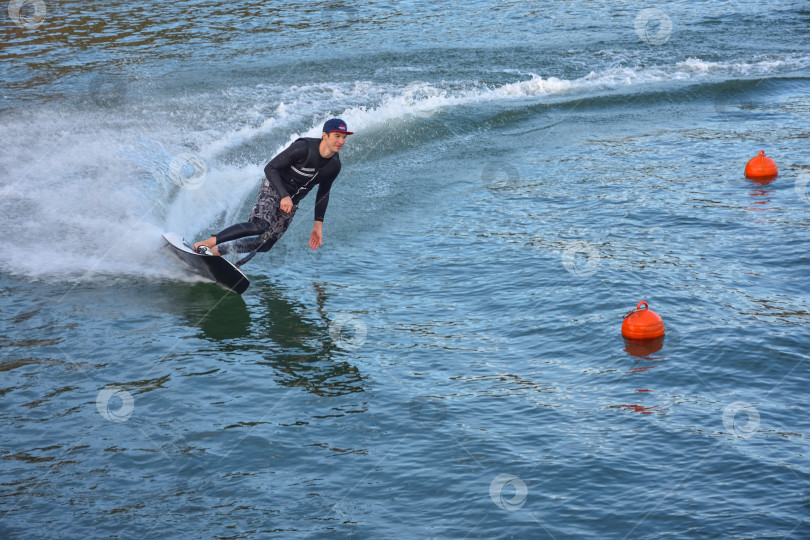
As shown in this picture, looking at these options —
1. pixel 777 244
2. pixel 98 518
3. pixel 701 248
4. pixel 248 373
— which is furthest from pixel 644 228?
pixel 98 518

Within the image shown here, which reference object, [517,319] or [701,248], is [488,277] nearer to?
[517,319]

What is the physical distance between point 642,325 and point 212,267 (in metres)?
5.67

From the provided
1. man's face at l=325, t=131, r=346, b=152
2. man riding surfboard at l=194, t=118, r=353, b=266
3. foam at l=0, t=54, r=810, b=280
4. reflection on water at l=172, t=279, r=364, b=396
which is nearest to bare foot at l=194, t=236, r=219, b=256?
man riding surfboard at l=194, t=118, r=353, b=266

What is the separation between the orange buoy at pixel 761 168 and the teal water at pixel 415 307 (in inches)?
10.3

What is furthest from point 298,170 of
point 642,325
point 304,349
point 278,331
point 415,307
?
point 642,325

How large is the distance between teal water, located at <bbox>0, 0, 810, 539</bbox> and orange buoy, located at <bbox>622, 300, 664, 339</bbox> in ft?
0.64

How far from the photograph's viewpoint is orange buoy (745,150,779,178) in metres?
15.0

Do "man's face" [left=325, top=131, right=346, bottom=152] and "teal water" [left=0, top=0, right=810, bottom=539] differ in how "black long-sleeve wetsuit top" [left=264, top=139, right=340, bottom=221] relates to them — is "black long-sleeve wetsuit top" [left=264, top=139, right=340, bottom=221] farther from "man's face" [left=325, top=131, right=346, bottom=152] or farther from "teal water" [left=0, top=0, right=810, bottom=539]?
"teal water" [left=0, top=0, right=810, bottom=539]

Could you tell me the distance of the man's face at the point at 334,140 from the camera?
406 inches

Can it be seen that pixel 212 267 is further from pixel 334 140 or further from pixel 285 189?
pixel 334 140

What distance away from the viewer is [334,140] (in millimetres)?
10344

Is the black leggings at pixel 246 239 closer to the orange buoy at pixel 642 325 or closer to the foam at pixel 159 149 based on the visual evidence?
the foam at pixel 159 149

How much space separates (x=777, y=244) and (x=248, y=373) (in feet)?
26.8

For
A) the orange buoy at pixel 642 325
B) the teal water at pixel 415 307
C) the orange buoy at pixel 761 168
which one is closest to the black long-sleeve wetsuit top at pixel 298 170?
the teal water at pixel 415 307
